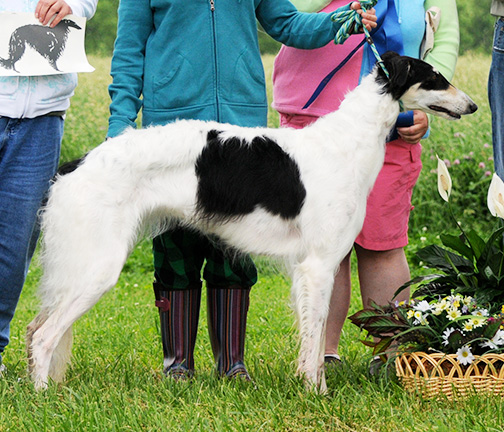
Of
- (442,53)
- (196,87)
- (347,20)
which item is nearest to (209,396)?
(196,87)

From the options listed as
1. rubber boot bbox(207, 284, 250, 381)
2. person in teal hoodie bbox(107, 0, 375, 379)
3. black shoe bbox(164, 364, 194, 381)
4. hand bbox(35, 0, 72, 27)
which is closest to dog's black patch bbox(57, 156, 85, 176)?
person in teal hoodie bbox(107, 0, 375, 379)

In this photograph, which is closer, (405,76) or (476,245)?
(405,76)

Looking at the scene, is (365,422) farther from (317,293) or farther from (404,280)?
(404,280)

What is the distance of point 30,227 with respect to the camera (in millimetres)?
4070

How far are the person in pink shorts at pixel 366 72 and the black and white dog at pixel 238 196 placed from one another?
398 mm

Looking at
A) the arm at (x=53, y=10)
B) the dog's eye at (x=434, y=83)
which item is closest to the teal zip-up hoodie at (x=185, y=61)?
the arm at (x=53, y=10)

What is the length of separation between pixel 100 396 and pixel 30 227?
101cm

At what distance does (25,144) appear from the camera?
13.0 feet

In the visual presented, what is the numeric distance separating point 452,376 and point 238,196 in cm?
131

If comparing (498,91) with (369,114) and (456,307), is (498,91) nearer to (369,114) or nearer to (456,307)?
(369,114)

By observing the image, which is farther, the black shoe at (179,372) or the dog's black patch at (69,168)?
the black shoe at (179,372)

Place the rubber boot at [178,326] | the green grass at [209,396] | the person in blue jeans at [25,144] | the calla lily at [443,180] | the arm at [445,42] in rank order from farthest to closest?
the arm at [445,42], the rubber boot at [178,326], the person in blue jeans at [25,144], the calla lily at [443,180], the green grass at [209,396]

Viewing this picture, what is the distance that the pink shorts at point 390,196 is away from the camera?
4.29m

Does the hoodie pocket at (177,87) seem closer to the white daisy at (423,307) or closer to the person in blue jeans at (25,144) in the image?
the person in blue jeans at (25,144)
